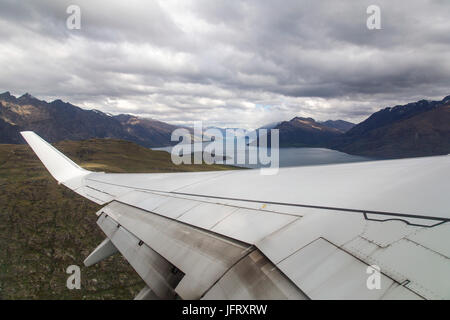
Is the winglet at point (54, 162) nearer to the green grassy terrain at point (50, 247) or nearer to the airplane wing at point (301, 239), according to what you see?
the airplane wing at point (301, 239)

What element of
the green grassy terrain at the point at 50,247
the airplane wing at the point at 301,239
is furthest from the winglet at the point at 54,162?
the green grassy terrain at the point at 50,247

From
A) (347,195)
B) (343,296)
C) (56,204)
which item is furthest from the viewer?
(56,204)

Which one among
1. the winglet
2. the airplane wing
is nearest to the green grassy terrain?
the winglet

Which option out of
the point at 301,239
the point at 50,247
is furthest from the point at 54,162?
the point at 50,247

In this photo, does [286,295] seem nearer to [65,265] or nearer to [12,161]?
[65,265]

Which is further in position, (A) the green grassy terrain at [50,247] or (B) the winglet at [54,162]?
(A) the green grassy terrain at [50,247]
